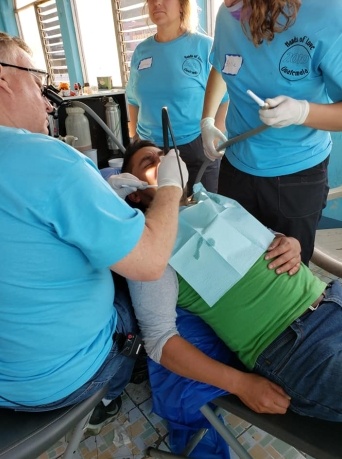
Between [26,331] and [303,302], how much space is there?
73cm

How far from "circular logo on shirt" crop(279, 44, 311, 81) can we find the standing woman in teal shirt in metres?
0.81

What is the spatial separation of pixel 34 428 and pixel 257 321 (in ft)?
2.05

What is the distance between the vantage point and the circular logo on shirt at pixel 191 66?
6.39 ft

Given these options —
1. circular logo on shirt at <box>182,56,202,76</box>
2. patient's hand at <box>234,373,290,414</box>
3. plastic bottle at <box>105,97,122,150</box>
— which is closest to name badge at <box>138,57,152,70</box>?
circular logo on shirt at <box>182,56,202,76</box>

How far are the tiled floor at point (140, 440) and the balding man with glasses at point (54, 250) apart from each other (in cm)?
62

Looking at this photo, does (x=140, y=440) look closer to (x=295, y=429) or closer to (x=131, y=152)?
(x=295, y=429)

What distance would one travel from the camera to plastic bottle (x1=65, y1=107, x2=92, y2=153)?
222cm

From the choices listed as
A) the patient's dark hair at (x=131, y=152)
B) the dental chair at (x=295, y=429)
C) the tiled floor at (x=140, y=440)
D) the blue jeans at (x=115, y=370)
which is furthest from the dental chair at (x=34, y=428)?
the patient's dark hair at (x=131, y=152)

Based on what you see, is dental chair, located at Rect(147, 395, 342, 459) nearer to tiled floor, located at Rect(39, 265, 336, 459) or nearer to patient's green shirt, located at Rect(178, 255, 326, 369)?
patient's green shirt, located at Rect(178, 255, 326, 369)

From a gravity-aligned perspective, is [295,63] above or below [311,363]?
above

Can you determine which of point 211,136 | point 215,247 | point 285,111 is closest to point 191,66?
point 211,136

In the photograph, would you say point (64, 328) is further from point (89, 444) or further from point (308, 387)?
point (89, 444)

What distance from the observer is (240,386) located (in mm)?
877

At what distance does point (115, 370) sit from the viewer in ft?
3.04
